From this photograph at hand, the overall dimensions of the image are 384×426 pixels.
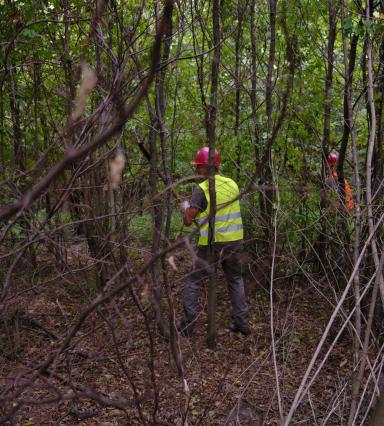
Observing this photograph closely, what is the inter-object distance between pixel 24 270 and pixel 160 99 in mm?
2055

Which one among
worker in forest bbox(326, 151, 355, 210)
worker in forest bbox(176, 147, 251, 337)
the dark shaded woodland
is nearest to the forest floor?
the dark shaded woodland

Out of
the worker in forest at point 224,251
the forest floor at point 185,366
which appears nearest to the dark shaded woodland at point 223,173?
the forest floor at point 185,366

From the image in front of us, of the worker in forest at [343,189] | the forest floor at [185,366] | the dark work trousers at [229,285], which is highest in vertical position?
the worker in forest at [343,189]

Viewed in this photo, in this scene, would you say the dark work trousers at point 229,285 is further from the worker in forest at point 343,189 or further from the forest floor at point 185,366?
the worker in forest at point 343,189

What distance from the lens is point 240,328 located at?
5184 millimetres

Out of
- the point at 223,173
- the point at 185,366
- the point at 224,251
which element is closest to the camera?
the point at 185,366

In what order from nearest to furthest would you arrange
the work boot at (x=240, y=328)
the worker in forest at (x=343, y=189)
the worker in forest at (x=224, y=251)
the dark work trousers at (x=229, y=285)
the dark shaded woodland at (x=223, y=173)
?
1. the worker in forest at (x=343, y=189)
2. the dark shaded woodland at (x=223, y=173)
3. the worker in forest at (x=224, y=251)
4. the dark work trousers at (x=229, y=285)
5. the work boot at (x=240, y=328)

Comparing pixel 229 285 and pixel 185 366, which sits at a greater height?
pixel 229 285

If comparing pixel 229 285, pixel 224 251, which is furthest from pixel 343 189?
pixel 229 285

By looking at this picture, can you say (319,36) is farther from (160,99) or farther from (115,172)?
(115,172)

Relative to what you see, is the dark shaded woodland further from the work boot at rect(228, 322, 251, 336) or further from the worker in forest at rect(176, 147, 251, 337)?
the worker in forest at rect(176, 147, 251, 337)

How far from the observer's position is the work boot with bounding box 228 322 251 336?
5148 mm

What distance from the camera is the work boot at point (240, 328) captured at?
515 cm

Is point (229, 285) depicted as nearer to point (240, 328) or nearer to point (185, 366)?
point (240, 328)
